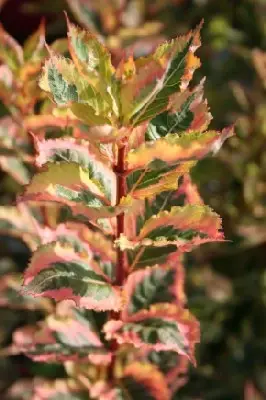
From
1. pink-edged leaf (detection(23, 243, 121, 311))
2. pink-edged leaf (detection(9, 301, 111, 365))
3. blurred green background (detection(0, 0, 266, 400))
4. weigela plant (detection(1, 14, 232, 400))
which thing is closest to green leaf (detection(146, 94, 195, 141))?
weigela plant (detection(1, 14, 232, 400))

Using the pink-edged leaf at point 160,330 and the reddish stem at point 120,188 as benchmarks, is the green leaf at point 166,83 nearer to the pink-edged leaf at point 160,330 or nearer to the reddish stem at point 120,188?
the reddish stem at point 120,188

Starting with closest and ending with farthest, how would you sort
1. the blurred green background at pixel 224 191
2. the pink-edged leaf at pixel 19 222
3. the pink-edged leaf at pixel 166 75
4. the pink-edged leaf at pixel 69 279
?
the pink-edged leaf at pixel 166 75
the pink-edged leaf at pixel 69 279
the pink-edged leaf at pixel 19 222
the blurred green background at pixel 224 191


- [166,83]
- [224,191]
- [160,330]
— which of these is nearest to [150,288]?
[160,330]

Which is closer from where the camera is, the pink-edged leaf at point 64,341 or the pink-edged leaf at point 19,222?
the pink-edged leaf at point 64,341

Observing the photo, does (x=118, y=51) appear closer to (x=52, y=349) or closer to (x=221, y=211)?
(x=221, y=211)

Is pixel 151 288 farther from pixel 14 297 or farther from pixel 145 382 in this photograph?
pixel 14 297

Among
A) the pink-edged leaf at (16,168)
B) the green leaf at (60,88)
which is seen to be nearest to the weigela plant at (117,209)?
the green leaf at (60,88)

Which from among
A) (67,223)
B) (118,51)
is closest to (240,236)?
(118,51)
